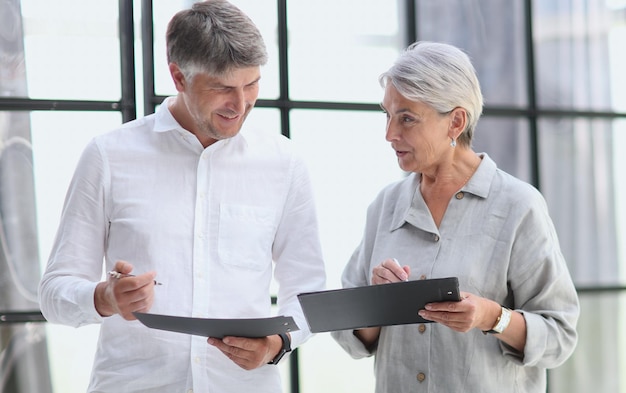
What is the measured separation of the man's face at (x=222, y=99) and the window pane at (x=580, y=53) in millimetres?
2324

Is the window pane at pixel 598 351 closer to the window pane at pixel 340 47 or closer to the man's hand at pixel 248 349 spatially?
the window pane at pixel 340 47

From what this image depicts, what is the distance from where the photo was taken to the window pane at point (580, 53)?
13.6 ft

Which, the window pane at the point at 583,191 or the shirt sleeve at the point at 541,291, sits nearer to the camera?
the shirt sleeve at the point at 541,291

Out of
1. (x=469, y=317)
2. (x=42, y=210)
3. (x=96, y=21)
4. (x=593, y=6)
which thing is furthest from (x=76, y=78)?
(x=593, y=6)

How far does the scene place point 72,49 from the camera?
3.30 meters

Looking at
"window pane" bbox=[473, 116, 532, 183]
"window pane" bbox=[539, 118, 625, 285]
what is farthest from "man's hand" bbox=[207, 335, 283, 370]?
"window pane" bbox=[539, 118, 625, 285]

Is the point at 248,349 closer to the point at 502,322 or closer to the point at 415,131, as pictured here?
the point at 502,322

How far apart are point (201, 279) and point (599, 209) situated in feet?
8.85

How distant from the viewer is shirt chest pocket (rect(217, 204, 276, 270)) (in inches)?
87.4

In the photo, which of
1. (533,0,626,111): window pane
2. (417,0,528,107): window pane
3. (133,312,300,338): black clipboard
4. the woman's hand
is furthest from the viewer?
(533,0,626,111): window pane

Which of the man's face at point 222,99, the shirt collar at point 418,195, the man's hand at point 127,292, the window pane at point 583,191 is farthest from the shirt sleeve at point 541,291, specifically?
the window pane at point 583,191

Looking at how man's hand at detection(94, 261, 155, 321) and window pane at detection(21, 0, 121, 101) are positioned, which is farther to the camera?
window pane at detection(21, 0, 121, 101)

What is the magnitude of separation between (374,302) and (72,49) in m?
1.91

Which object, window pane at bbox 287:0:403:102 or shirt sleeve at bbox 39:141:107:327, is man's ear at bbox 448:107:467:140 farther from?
window pane at bbox 287:0:403:102
